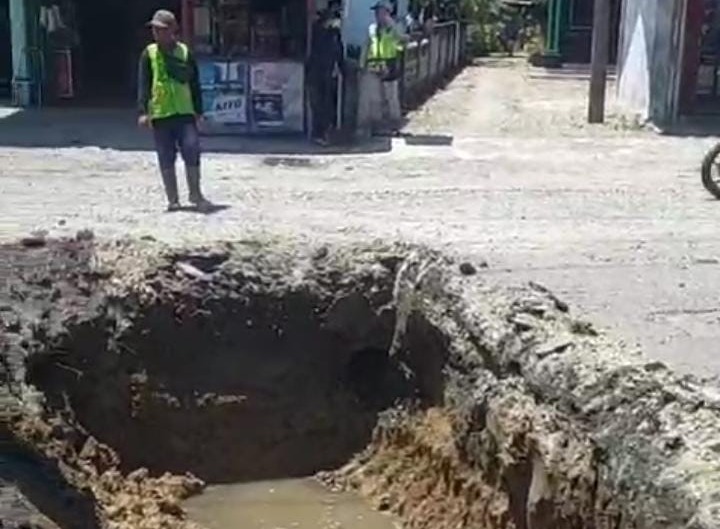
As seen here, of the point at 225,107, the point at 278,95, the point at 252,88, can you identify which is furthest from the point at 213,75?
the point at 278,95

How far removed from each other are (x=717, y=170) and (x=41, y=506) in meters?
10.9

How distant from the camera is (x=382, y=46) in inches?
808

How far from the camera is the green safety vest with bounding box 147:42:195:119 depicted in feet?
44.4

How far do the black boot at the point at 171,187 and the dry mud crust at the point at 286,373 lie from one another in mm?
3407

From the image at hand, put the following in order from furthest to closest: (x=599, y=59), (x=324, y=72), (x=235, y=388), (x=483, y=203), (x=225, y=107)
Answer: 1. (x=599, y=59)
2. (x=225, y=107)
3. (x=324, y=72)
4. (x=483, y=203)
5. (x=235, y=388)

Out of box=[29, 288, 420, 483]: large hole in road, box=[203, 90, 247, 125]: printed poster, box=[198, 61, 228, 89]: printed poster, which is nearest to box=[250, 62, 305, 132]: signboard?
box=[203, 90, 247, 125]: printed poster

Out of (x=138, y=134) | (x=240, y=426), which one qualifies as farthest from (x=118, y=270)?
(x=138, y=134)

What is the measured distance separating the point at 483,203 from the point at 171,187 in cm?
341

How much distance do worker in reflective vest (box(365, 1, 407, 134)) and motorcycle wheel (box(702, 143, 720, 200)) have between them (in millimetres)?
5816

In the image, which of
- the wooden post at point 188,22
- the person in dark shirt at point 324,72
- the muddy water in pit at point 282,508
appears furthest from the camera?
the wooden post at point 188,22

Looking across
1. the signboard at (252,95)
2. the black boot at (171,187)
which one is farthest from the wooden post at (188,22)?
the black boot at (171,187)

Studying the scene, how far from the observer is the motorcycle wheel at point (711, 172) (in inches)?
604

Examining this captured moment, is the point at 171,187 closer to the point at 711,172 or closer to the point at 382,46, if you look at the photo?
the point at 711,172

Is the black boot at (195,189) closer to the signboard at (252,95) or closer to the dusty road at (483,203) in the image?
the dusty road at (483,203)
